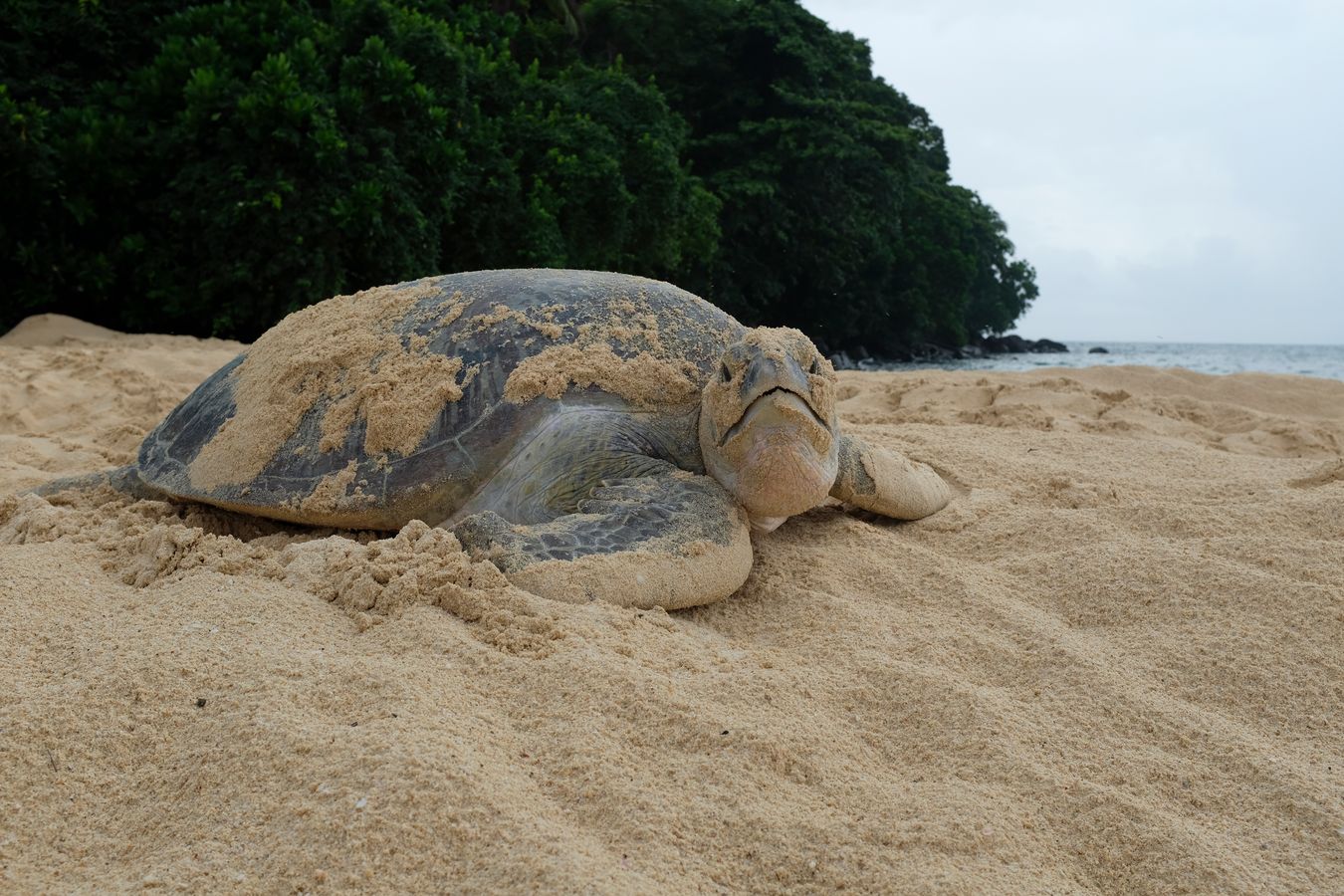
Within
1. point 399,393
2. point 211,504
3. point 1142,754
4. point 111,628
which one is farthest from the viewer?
point 211,504

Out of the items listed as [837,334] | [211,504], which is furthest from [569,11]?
[211,504]

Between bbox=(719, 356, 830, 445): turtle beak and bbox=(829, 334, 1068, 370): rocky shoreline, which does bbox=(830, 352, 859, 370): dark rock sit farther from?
bbox=(719, 356, 830, 445): turtle beak

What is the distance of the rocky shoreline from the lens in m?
24.0

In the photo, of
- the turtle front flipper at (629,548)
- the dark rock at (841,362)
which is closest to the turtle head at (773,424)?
the turtle front flipper at (629,548)

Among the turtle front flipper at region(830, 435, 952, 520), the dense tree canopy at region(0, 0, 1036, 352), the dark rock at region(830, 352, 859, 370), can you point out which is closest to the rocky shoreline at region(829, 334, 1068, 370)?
the dark rock at region(830, 352, 859, 370)

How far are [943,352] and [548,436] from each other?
28390 millimetres

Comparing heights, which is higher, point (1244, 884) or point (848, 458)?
point (848, 458)

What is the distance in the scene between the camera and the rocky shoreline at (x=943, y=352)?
78.7ft

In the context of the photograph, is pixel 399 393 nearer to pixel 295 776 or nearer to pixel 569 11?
pixel 295 776

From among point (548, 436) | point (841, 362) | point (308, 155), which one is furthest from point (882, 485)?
point (841, 362)

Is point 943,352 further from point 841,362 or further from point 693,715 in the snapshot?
point 693,715

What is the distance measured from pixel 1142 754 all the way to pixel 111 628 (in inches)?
76.5

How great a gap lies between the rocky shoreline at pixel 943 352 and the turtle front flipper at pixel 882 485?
47.1ft

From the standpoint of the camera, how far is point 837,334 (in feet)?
82.5
